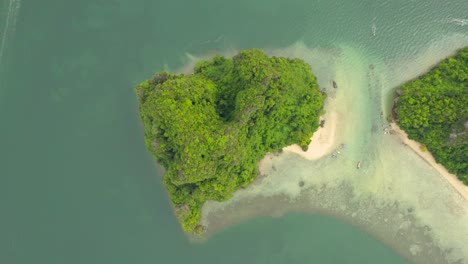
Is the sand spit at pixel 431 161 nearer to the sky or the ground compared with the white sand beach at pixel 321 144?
nearer to the ground

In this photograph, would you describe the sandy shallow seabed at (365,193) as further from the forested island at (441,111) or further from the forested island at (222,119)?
the forested island at (222,119)

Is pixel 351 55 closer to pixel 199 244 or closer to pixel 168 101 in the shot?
pixel 168 101

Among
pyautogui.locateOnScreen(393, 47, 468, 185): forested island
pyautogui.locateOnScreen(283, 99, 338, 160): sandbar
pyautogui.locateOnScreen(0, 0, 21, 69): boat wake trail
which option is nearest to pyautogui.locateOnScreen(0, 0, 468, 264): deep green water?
pyautogui.locateOnScreen(0, 0, 21, 69): boat wake trail

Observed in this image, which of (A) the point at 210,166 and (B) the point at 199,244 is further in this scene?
(B) the point at 199,244

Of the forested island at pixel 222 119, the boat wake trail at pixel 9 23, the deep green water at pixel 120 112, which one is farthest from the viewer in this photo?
the boat wake trail at pixel 9 23

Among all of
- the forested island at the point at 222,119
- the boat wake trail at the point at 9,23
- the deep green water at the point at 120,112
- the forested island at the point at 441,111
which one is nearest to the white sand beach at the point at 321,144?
the forested island at the point at 222,119

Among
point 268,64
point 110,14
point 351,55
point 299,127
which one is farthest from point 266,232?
point 110,14

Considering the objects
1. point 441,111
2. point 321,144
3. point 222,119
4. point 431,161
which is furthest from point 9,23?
point 431,161
